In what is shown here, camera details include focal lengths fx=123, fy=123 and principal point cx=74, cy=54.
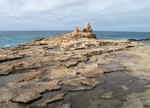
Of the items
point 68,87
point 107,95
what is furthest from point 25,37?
point 107,95

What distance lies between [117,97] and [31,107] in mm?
3446

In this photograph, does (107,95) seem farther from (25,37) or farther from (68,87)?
(25,37)

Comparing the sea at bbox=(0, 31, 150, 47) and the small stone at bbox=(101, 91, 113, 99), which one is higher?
the sea at bbox=(0, 31, 150, 47)

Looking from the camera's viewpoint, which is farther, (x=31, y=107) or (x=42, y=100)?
(x=42, y=100)

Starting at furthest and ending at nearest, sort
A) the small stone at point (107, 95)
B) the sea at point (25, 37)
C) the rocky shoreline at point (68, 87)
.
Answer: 1. the sea at point (25, 37)
2. the small stone at point (107, 95)
3. the rocky shoreline at point (68, 87)

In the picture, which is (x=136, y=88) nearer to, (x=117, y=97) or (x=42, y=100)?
(x=117, y=97)

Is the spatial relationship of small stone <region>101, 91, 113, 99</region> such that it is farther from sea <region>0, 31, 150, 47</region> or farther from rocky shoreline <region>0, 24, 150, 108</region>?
sea <region>0, 31, 150, 47</region>

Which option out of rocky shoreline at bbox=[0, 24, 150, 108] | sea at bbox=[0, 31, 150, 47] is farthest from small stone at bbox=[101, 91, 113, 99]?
sea at bbox=[0, 31, 150, 47]

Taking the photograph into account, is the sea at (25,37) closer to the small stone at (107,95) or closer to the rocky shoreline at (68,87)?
the rocky shoreline at (68,87)

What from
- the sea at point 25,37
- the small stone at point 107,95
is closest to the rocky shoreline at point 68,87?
the small stone at point 107,95

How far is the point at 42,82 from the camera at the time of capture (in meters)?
6.55

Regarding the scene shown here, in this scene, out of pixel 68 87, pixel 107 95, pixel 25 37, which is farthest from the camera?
pixel 25 37

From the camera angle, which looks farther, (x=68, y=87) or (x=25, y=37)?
(x=25, y=37)

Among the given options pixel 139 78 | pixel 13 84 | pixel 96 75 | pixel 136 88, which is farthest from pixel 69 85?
pixel 139 78
